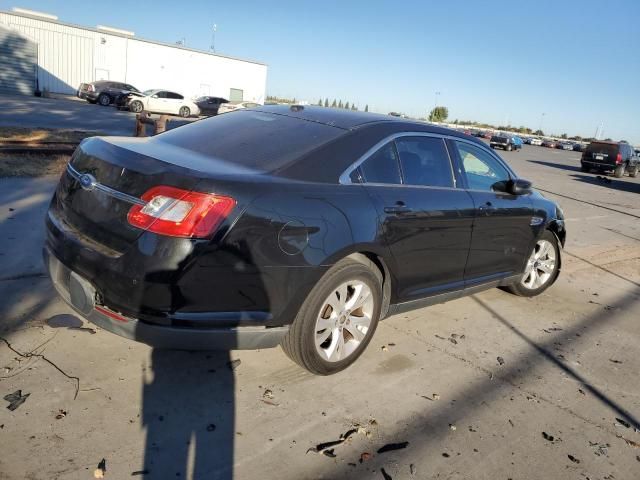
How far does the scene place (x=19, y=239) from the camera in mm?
4988

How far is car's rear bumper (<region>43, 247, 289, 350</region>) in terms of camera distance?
2682 millimetres

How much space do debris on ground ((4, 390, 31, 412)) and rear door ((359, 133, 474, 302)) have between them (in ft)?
7.34

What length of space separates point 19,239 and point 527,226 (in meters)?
4.83

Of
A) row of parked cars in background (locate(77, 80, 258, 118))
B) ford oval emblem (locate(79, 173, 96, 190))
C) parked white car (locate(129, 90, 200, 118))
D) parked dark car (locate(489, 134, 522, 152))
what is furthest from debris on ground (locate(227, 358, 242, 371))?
parked dark car (locate(489, 134, 522, 152))

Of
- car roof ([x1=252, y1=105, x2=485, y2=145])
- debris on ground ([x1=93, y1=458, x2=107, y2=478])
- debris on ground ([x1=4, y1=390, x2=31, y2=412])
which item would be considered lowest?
debris on ground ([x1=93, y1=458, x2=107, y2=478])

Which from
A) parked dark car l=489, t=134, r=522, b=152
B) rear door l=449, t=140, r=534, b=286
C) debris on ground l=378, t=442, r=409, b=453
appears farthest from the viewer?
parked dark car l=489, t=134, r=522, b=152

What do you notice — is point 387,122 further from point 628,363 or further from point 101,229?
point 628,363

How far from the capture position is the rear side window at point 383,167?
3424mm

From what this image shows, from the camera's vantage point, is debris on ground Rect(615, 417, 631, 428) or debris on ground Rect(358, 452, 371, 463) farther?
debris on ground Rect(615, 417, 631, 428)

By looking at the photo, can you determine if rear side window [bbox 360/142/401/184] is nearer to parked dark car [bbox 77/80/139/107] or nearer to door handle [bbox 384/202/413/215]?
door handle [bbox 384/202/413/215]

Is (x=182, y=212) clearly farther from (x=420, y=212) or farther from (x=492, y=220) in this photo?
(x=492, y=220)

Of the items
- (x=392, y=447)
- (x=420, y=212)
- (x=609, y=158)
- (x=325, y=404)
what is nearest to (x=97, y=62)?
(x=609, y=158)

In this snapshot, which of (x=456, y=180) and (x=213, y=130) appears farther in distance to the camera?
(x=456, y=180)

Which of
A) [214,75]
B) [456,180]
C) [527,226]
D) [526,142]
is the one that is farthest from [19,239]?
[526,142]
